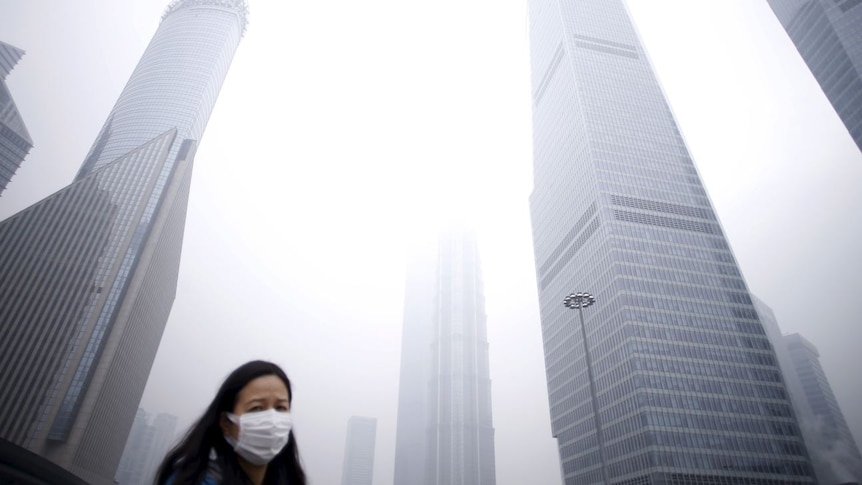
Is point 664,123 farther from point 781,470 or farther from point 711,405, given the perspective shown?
point 781,470

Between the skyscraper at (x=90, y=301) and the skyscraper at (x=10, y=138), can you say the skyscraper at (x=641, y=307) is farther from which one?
the skyscraper at (x=10, y=138)

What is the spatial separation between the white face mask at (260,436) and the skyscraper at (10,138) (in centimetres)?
11609

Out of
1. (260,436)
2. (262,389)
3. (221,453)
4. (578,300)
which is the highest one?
(578,300)

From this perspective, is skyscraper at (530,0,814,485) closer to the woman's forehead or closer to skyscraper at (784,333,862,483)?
the woman's forehead

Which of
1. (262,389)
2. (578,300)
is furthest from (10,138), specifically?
(262,389)

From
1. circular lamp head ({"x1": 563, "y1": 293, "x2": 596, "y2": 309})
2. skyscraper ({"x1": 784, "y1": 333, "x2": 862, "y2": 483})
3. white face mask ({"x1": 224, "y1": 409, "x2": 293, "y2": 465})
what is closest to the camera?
white face mask ({"x1": 224, "y1": 409, "x2": 293, "y2": 465})

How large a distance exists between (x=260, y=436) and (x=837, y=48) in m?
168

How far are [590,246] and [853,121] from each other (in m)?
82.2

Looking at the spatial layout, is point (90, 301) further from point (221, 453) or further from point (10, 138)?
point (221, 453)

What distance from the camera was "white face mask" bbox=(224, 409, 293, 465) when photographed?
3113 millimetres

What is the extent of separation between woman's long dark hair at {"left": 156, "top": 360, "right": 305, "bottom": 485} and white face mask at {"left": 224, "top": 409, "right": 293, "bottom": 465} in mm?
78

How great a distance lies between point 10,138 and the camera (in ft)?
295

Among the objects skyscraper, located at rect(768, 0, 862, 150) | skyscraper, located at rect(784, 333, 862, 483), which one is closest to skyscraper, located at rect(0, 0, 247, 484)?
skyscraper, located at rect(768, 0, 862, 150)

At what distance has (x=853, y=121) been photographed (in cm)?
11962
